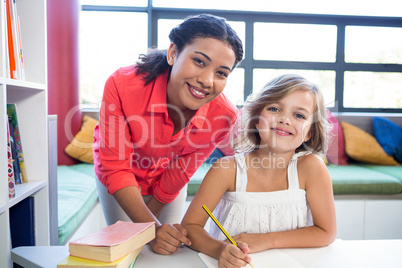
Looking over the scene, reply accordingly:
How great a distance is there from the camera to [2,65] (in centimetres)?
91

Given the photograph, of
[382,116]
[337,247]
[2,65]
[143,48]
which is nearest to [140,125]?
[2,65]

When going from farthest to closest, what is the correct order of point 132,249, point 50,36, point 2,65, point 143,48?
point 143,48, point 50,36, point 2,65, point 132,249

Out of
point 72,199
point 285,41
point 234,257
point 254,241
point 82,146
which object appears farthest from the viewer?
point 285,41

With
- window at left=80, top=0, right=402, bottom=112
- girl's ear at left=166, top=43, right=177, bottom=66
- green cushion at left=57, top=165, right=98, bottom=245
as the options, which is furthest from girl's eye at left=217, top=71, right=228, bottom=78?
window at left=80, top=0, right=402, bottom=112

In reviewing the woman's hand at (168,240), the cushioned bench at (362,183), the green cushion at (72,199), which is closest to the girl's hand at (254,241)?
the woman's hand at (168,240)

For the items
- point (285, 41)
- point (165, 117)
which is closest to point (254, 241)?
point (165, 117)

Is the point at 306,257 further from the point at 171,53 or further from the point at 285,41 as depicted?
the point at 285,41

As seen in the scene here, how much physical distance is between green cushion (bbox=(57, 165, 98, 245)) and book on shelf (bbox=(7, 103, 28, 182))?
1.45 feet

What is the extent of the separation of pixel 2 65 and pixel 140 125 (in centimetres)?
48

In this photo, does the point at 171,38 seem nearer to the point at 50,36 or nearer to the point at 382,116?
the point at 50,36

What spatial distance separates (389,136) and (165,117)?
2.63 meters

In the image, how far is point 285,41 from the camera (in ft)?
12.5

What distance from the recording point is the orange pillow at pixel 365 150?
10.2ft

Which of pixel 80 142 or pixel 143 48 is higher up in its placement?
pixel 143 48
